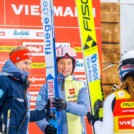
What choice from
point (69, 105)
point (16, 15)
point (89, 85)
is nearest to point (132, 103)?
point (89, 85)

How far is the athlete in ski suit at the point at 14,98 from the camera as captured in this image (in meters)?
4.86

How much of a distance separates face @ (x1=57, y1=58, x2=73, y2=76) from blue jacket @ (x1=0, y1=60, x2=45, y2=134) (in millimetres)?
462

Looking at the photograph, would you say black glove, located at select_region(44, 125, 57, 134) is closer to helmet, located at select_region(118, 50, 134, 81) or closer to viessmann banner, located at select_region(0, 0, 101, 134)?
helmet, located at select_region(118, 50, 134, 81)

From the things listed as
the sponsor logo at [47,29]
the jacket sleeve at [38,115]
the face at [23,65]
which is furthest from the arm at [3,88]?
the sponsor logo at [47,29]

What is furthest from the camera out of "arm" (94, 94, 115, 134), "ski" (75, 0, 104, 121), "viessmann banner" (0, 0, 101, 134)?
"viessmann banner" (0, 0, 101, 134)

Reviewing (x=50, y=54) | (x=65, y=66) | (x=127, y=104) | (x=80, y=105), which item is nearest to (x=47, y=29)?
(x=50, y=54)

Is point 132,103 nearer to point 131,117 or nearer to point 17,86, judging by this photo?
point 131,117

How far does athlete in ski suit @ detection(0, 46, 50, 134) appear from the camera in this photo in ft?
16.0

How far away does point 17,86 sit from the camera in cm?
495

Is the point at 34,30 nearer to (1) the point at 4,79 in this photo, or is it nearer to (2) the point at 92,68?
(1) the point at 4,79

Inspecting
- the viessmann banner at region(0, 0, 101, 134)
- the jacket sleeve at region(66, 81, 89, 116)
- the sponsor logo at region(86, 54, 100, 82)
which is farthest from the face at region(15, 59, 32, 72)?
the viessmann banner at region(0, 0, 101, 134)

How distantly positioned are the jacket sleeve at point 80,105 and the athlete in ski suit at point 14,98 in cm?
37

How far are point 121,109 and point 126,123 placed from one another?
0.33 ft

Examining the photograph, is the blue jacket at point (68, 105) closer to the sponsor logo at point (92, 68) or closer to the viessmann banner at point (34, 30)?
the sponsor logo at point (92, 68)
